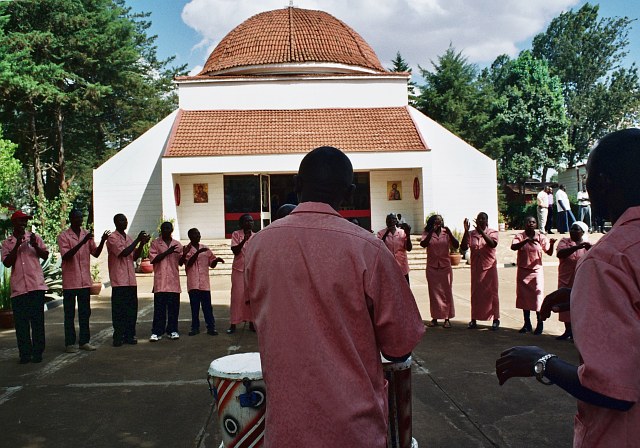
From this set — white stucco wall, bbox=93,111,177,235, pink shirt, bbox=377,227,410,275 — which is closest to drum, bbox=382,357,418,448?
pink shirt, bbox=377,227,410,275

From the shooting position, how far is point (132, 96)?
1391 inches

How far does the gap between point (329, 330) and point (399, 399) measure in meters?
1.09

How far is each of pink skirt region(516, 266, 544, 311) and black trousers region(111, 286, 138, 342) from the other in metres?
5.69

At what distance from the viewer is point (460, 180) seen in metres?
21.9

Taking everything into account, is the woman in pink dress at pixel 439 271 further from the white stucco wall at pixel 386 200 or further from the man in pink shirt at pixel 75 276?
the white stucco wall at pixel 386 200

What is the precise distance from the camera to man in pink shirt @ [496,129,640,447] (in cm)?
147

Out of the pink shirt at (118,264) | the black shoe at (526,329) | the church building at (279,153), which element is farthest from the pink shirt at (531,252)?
the church building at (279,153)

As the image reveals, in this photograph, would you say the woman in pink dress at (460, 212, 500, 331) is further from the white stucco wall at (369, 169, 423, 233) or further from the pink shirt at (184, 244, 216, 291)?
the white stucco wall at (369, 169, 423, 233)

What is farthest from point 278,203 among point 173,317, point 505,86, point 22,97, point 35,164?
point 505,86

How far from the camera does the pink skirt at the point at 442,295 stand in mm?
8492

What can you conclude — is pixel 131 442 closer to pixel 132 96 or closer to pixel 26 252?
pixel 26 252

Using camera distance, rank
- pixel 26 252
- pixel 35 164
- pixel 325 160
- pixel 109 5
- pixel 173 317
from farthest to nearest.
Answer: pixel 109 5
pixel 35 164
pixel 173 317
pixel 26 252
pixel 325 160

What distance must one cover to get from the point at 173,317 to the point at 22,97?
23933mm

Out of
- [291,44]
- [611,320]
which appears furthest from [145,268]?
[611,320]
